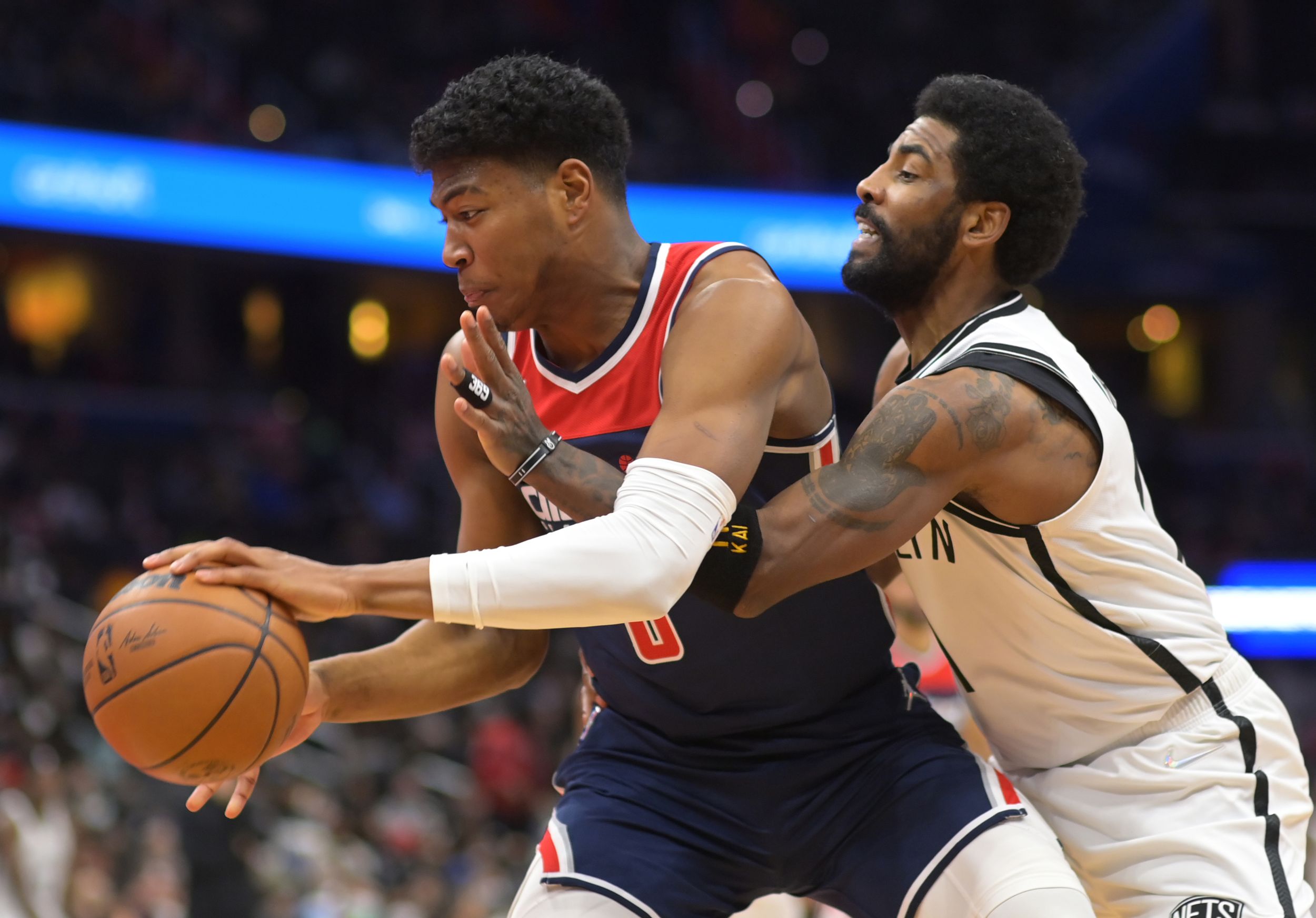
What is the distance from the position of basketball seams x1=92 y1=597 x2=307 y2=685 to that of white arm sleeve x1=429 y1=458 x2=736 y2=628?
1.00ft

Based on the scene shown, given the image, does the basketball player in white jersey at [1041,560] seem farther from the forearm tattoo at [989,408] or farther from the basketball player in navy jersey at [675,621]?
the basketball player in navy jersey at [675,621]

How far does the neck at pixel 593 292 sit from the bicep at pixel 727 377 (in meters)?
0.19

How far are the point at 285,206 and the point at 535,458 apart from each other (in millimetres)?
12497

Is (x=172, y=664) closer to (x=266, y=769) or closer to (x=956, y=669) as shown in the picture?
(x=956, y=669)

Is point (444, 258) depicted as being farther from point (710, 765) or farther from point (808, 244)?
Answer: point (808, 244)

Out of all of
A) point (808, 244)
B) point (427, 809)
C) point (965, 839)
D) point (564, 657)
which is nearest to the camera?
point (965, 839)

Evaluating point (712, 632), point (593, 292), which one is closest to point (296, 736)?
point (712, 632)

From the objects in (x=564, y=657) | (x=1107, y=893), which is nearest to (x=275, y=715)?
(x=1107, y=893)

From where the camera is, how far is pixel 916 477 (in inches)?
113

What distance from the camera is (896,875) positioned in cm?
303

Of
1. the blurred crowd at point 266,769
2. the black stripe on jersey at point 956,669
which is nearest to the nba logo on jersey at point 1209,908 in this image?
the black stripe on jersey at point 956,669

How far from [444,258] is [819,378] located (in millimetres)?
851

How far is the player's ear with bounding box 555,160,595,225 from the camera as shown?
10.5ft

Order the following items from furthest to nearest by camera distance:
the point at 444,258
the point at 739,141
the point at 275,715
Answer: the point at 739,141, the point at 444,258, the point at 275,715
